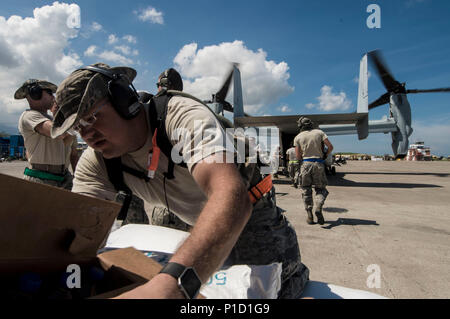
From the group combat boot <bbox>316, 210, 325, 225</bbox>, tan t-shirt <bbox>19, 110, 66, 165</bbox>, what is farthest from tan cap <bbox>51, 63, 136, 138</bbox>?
combat boot <bbox>316, 210, 325, 225</bbox>

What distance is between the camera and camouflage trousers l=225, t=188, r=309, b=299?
1.27m

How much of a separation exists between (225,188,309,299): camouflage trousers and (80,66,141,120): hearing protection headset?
75 cm

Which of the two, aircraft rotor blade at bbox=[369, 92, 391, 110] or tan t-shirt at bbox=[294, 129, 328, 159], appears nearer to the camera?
tan t-shirt at bbox=[294, 129, 328, 159]

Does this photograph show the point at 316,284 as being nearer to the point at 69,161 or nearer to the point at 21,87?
the point at 69,161

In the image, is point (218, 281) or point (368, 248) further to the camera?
point (368, 248)

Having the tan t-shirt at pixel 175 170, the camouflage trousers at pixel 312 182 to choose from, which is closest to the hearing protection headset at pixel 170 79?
the tan t-shirt at pixel 175 170

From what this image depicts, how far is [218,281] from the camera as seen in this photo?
1.23m

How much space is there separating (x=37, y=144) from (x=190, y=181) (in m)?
2.45

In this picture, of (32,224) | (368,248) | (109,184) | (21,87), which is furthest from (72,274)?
(368,248)

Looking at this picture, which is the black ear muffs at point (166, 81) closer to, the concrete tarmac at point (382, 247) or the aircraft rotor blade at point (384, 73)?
the concrete tarmac at point (382, 247)

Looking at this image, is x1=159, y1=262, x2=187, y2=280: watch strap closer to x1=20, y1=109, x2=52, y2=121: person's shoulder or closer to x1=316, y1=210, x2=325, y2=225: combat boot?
x1=20, y1=109, x2=52, y2=121: person's shoulder

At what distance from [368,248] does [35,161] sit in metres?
4.09

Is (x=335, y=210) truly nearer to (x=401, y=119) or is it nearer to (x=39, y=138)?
(x=39, y=138)

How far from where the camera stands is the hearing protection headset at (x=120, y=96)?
3.67 ft
